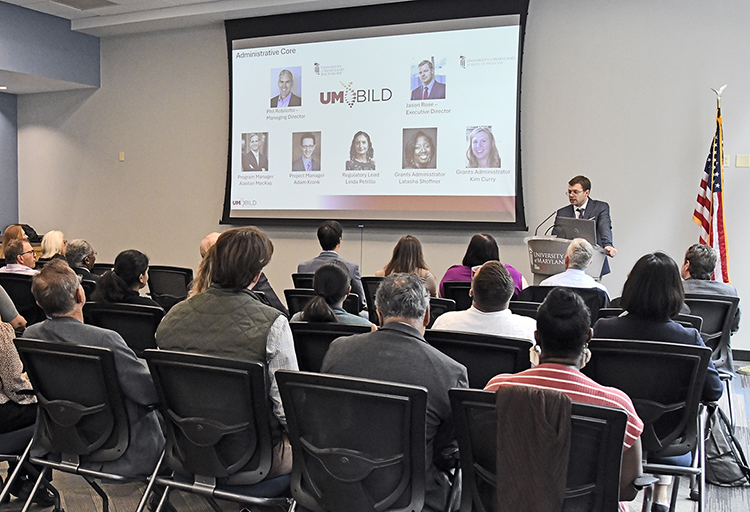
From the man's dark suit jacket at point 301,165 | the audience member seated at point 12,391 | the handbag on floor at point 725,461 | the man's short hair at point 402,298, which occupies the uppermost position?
the man's dark suit jacket at point 301,165

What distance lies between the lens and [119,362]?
8.00ft

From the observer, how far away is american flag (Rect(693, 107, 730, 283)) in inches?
237

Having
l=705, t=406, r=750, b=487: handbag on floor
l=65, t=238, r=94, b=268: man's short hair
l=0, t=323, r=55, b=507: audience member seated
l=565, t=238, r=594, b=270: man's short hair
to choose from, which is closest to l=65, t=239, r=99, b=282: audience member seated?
l=65, t=238, r=94, b=268: man's short hair

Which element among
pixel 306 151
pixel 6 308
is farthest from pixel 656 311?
pixel 306 151

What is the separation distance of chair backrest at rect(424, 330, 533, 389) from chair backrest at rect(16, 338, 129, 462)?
118cm

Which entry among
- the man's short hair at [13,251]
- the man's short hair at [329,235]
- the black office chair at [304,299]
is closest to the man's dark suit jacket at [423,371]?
the black office chair at [304,299]

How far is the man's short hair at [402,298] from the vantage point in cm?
228

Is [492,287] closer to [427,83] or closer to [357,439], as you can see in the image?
[357,439]

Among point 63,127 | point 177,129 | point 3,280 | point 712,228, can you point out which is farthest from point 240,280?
point 63,127

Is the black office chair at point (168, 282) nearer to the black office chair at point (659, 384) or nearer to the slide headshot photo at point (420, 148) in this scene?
the slide headshot photo at point (420, 148)

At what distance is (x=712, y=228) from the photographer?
6.04 metres

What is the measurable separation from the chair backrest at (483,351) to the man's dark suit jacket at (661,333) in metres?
0.46

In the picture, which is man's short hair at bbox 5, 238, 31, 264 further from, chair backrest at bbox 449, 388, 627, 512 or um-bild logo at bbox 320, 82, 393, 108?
chair backrest at bbox 449, 388, 627, 512

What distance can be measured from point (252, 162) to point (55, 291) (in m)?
5.94
